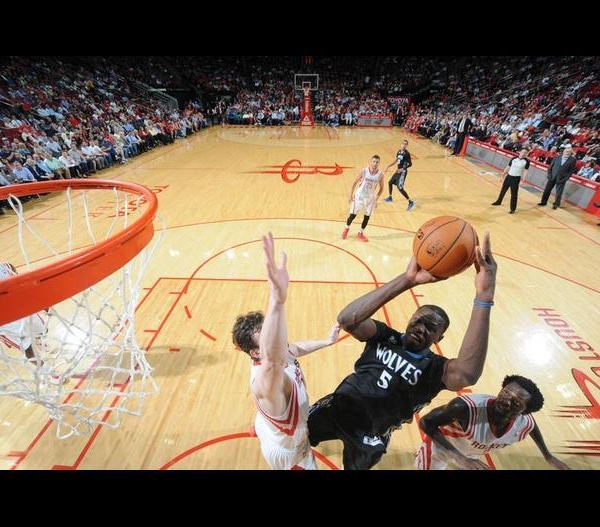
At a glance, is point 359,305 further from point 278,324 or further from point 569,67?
point 569,67

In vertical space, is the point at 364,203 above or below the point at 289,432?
below

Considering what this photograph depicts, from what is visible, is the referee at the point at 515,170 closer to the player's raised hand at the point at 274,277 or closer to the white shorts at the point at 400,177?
the white shorts at the point at 400,177

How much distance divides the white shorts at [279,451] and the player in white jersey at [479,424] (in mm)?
951

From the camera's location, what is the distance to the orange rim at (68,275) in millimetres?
1719

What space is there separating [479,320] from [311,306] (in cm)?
333

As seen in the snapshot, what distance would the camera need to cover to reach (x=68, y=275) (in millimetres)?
1907

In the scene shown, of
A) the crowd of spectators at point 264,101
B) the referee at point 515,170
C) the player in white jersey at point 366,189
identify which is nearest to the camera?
the player in white jersey at point 366,189

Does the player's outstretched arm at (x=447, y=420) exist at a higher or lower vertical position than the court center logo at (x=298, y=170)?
higher

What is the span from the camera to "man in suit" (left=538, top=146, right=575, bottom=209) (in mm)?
8000

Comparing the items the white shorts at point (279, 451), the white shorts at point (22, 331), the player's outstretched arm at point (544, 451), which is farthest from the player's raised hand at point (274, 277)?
the white shorts at point (22, 331)

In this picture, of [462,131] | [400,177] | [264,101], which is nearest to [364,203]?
[400,177]

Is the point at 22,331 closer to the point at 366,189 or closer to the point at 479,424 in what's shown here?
the point at 479,424

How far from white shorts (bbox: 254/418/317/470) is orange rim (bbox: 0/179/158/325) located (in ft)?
4.37

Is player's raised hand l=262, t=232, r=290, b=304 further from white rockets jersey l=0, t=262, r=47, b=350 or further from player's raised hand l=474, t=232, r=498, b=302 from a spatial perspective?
white rockets jersey l=0, t=262, r=47, b=350
